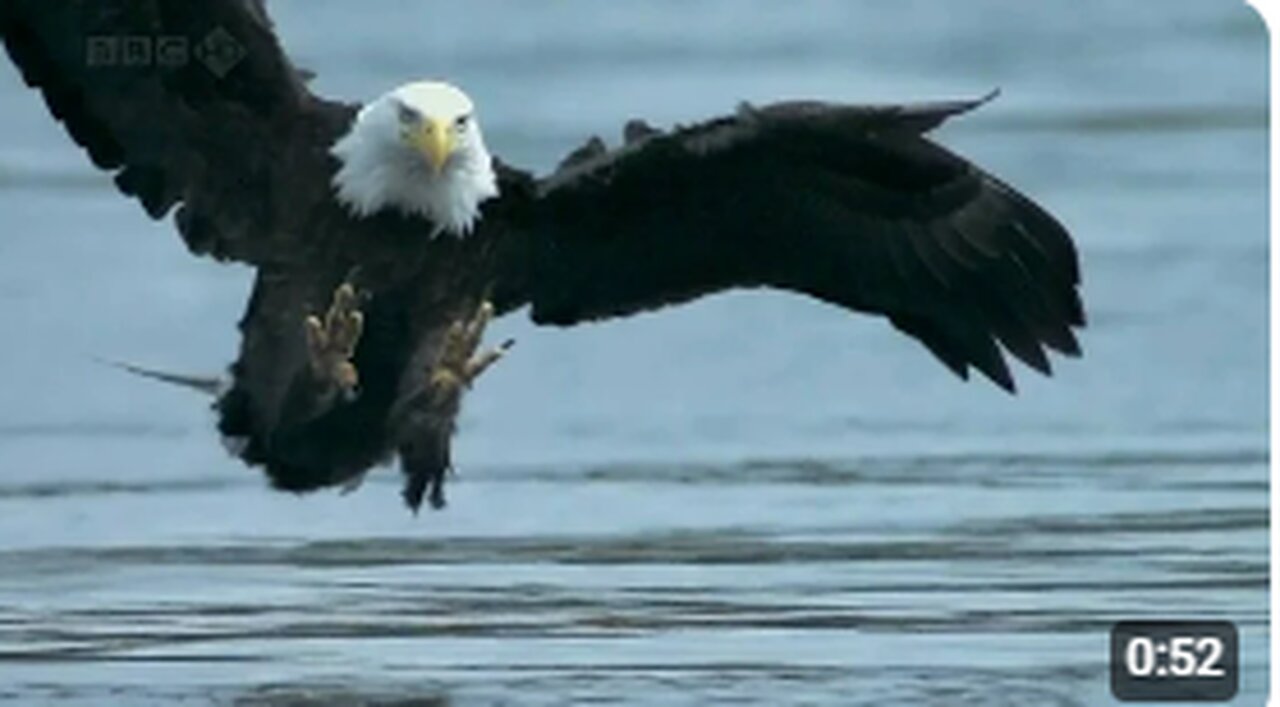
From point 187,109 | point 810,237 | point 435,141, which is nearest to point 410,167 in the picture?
point 435,141

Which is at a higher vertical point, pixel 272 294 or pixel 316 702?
pixel 272 294

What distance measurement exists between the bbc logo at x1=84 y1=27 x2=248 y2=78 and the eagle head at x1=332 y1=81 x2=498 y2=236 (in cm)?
33

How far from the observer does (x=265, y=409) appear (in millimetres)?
11891

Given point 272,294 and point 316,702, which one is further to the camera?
point 272,294

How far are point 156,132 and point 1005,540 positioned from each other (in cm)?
181

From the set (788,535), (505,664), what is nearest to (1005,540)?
(788,535)

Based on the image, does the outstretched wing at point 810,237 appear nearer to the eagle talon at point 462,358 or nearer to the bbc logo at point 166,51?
the eagle talon at point 462,358

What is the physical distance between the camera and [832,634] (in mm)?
11742

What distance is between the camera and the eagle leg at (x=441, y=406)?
1188 centimetres

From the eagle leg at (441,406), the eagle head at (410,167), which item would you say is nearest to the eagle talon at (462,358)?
the eagle leg at (441,406)

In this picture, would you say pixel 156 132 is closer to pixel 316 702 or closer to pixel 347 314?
pixel 347 314

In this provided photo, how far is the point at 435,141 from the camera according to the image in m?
11.9

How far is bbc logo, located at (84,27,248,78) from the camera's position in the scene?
38.7 feet
